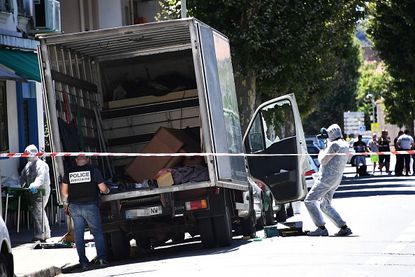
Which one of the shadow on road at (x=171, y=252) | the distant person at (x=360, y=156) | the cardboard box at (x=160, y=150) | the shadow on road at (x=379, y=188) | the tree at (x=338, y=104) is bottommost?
the shadow on road at (x=171, y=252)

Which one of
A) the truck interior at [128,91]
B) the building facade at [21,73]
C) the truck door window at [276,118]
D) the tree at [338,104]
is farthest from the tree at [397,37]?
the tree at [338,104]

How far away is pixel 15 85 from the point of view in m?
24.3

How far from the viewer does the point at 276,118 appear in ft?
65.9

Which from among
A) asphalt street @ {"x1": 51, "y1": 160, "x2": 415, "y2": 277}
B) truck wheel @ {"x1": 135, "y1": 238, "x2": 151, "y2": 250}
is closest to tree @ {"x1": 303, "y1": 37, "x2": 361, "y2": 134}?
asphalt street @ {"x1": 51, "y1": 160, "x2": 415, "y2": 277}

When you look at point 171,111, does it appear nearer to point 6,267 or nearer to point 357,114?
point 6,267

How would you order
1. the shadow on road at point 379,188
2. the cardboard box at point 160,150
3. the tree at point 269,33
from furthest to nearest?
the tree at point 269,33 < the shadow on road at point 379,188 < the cardboard box at point 160,150

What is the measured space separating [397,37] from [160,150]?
1255 inches

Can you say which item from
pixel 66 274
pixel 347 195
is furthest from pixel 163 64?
pixel 347 195

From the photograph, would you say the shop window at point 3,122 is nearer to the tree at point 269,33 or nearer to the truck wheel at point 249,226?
the truck wheel at point 249,226

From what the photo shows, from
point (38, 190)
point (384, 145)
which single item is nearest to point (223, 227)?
point (38, 190)

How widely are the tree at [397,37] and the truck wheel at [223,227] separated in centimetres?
2914

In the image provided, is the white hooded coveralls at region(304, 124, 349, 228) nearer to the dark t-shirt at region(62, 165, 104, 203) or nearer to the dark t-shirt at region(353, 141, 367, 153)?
the dark t-shirt at region(62, 165, 104, 203)

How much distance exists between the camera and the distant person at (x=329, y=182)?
54.7 feet

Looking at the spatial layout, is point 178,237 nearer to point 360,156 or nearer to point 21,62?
point 21,62
